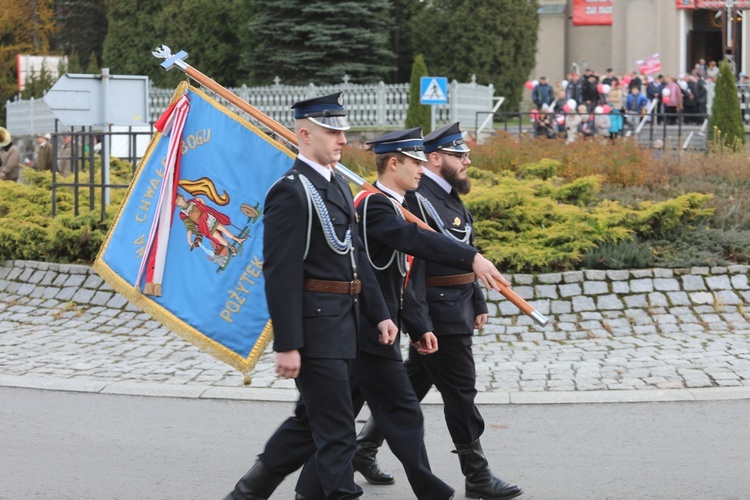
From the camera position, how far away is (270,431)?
7.55 metres

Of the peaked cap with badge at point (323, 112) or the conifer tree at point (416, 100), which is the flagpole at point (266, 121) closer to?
the peaked cap with badge at point (323, 112)

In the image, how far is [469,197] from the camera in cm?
1216

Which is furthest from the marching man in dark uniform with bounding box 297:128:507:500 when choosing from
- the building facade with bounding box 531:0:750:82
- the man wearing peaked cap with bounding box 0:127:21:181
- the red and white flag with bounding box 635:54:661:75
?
the red and white flag with bounding box 635:54:661:75

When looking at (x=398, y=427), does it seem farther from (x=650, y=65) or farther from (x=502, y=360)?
(x=650, y=65)

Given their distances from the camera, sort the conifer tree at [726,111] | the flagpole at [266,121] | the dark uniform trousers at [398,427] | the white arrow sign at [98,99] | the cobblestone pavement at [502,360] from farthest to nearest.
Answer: the conifer tree at [726,111] → the white arrow sign at [98,99] → the cobblestone pavement at [502,360] → the flagpole at [266,121] → the dark uniform trousers at [398,427]

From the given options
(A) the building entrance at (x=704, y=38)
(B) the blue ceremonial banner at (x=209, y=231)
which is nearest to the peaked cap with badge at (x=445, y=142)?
(B) the blue ceremonial banner at (x=209, y=231)

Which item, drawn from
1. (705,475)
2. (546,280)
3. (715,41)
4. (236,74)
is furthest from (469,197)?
(715,41)

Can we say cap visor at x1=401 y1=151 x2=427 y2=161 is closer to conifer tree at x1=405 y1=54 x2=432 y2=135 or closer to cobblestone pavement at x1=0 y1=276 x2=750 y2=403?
cobblestone pavement at x1=0 y1=276 x2=750 y2=403

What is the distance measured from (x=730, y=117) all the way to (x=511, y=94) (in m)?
12.0

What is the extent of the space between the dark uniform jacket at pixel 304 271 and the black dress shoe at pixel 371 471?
142cm

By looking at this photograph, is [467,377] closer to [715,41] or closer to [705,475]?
[705,475]

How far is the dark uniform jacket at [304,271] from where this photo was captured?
505 centimetres

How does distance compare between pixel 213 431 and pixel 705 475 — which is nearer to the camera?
pixel 705 475

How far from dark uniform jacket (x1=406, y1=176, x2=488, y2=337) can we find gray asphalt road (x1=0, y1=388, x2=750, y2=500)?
36.0 inches
